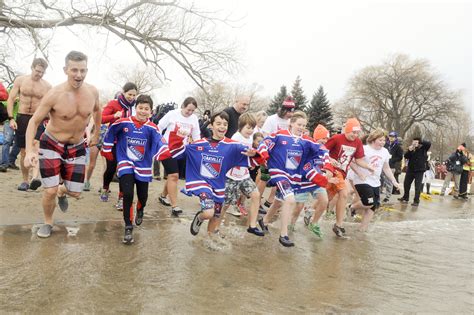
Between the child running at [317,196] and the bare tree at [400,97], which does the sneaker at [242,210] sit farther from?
the bare tree at [400,97]

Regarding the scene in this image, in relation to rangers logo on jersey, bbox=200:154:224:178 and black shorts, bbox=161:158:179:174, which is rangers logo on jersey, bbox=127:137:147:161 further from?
black shorts, bbox=161:158:179:174

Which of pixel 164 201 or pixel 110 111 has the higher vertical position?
pixel 110 111

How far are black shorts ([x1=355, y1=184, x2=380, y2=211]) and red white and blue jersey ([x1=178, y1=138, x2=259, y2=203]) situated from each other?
2.64 metres

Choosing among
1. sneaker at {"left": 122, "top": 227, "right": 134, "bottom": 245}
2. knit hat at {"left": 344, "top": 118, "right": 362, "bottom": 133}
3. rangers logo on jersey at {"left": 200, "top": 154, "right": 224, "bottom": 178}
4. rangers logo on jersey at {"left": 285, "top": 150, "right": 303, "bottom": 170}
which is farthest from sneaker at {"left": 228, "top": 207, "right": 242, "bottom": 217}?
sneaker at {"left": 122, "top": 227, "right": 134, "bottom": 245}

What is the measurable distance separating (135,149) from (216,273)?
1911 millimetres

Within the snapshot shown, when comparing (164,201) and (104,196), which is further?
(164,201)

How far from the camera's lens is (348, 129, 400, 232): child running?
6520mm

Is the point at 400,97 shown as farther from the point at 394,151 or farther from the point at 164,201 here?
the point at 164,201

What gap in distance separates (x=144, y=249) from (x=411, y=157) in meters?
9.52

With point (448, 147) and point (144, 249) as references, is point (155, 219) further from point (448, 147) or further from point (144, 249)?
point (448, 147)

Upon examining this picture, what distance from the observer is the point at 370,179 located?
6617 millimetres

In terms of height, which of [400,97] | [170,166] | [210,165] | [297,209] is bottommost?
[297,209]

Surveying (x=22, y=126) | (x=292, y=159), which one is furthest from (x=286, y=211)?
(x=22, y=126)

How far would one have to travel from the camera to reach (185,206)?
281 inches
